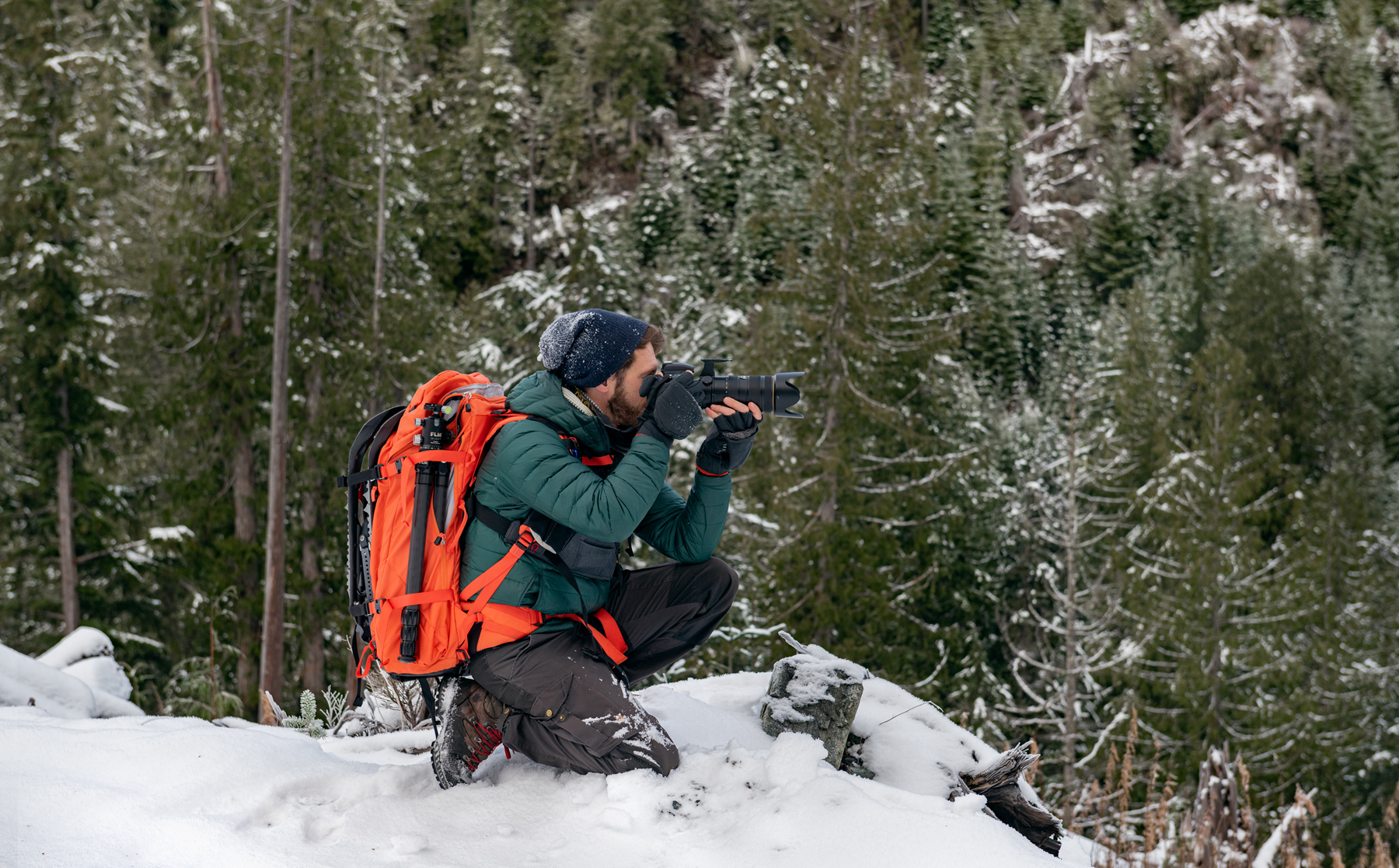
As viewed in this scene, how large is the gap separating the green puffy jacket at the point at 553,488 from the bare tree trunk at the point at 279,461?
10808 mm

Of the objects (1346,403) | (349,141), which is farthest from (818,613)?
(1346,403)

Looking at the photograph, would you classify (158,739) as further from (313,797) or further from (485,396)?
(485,396)

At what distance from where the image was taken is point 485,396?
2693 mm

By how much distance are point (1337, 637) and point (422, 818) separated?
2444 cm

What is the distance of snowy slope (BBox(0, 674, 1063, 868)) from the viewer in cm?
209

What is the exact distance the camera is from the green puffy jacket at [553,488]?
8.29ft

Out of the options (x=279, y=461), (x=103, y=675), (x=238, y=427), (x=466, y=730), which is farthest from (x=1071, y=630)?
(x=466, y=730)

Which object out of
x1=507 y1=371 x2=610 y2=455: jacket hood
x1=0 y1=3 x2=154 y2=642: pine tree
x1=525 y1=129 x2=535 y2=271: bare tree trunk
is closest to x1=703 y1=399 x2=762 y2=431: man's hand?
x1=507 y1=371 x2=610 y2=455: jacket hood

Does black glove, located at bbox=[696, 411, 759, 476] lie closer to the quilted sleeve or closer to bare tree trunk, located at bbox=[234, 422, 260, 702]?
the quilted sleeve

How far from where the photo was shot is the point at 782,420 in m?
17.1

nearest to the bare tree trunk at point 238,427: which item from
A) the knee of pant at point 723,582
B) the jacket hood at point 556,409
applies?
the knee of pant at point 723,582

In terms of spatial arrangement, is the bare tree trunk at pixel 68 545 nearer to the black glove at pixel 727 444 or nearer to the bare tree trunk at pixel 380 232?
the bare tree trunk at pixel 380 232

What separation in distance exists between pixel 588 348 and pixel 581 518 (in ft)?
1.80

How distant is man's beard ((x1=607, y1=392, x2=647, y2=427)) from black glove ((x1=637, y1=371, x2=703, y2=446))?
0.16 meters
